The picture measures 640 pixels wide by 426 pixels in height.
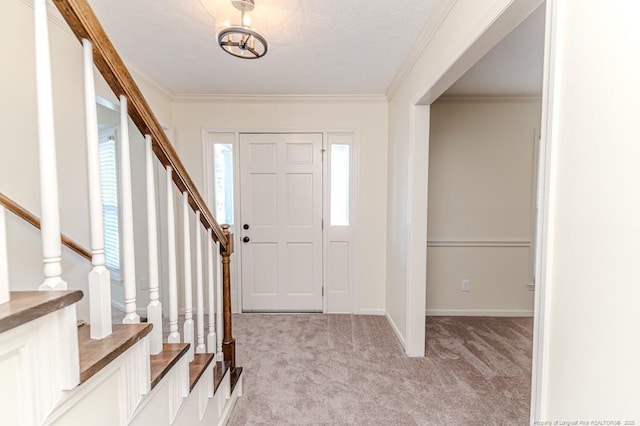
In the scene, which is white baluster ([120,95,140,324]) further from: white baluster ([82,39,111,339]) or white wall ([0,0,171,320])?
white wall ([0,0,171,320])

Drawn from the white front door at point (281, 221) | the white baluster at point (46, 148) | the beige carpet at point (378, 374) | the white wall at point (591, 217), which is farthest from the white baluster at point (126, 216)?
the white front door at point (281, 221)

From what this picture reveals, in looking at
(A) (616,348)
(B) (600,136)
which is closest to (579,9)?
(B) (600,136)

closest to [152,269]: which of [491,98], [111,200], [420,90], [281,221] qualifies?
[420,90]

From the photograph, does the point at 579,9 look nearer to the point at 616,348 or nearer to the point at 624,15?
the point at 624,15

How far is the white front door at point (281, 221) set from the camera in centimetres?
313

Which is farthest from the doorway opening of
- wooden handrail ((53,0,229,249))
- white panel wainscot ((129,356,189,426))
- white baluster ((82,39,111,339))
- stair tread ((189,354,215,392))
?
white baluster ((82,39,111,339))

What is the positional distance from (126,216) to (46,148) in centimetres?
33

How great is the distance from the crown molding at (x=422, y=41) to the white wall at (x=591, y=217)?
87 centimetres

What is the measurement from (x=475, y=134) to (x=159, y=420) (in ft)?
11.0

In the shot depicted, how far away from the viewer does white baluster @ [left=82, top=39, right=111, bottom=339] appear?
27.9 inches

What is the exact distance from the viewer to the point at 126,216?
891mm

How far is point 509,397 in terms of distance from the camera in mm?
1860

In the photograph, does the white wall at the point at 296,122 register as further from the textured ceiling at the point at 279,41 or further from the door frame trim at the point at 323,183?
the textured ceiling at the point at 279,41

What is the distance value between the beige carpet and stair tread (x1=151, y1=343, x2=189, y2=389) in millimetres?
879
